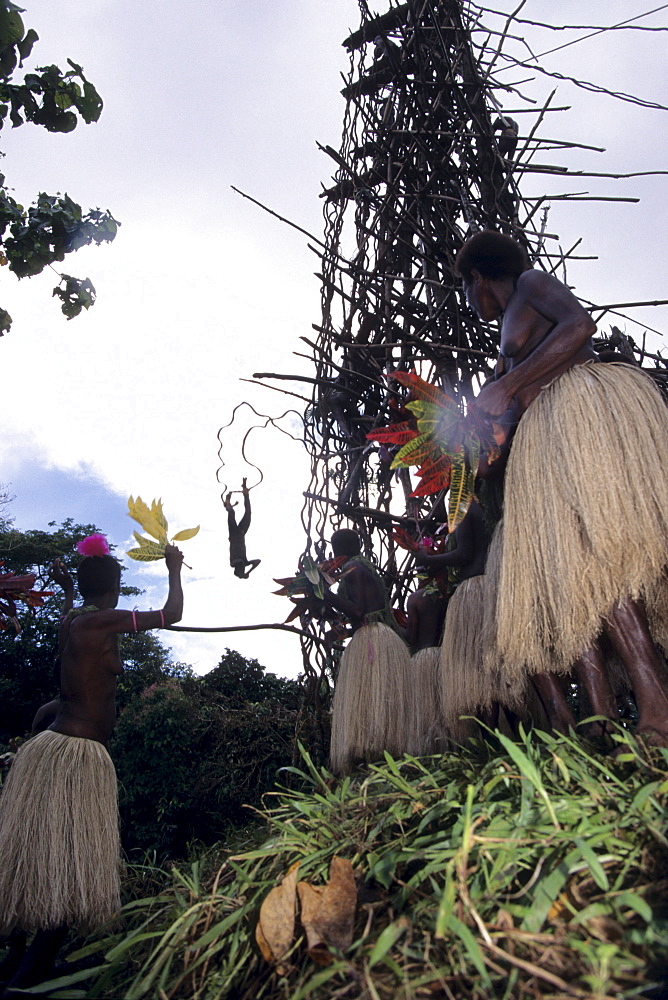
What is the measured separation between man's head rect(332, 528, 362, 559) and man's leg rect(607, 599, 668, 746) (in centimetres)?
182

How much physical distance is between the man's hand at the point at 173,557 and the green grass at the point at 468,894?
1.42 m

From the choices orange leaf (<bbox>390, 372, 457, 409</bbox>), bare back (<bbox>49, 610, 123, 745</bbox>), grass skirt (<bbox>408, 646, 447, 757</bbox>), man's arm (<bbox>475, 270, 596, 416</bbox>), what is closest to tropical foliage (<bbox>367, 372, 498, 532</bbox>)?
orange leaf (<bbox>390, 372, 457, 409</bbox>)

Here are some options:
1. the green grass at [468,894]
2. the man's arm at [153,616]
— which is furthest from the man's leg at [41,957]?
the man's arm at [153,616]

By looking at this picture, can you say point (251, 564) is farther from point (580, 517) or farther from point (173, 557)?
point (580, 517)

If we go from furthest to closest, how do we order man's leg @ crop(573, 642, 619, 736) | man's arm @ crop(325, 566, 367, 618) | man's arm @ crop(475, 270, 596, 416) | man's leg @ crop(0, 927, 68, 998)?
man's arm @ crop(325, 566, 367, 618) < man's leg @ crop(0, 927, 68, 998) < man's arm @ crop(475, 270, 596, 416) < man's leg @ crop(573, 642, 619, 736)

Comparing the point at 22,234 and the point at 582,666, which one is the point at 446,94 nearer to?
the point at 22,234

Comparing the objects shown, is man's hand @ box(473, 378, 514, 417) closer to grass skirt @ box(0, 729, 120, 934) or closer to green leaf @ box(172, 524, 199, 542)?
green leaf @ box(172, 524, 199, 542)

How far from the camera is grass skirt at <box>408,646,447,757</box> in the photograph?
9.53 ft

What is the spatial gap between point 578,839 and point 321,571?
208cm

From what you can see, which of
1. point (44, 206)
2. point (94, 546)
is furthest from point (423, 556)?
point (44, 206)

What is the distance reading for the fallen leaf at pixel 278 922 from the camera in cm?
131

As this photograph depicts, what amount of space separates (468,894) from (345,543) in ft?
7.81

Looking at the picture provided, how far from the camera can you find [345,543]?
351 cm

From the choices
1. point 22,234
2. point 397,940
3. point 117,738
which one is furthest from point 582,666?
point 117,738
